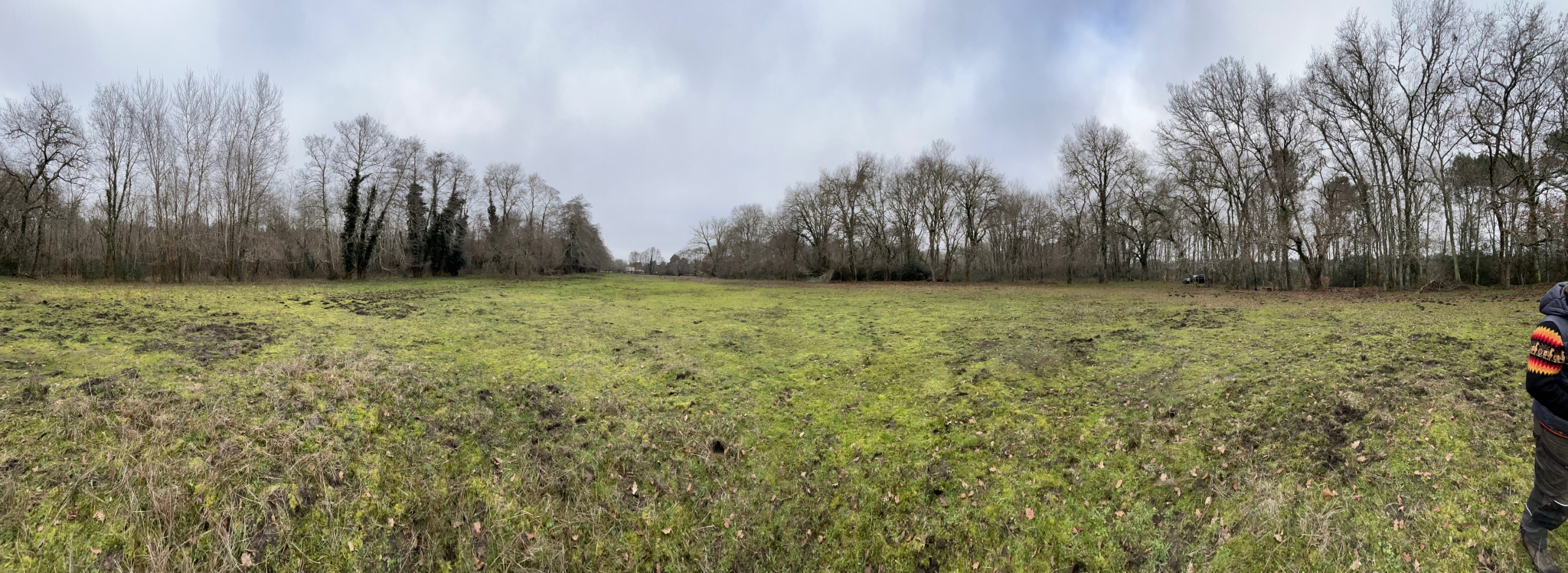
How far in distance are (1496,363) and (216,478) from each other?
1538 cm

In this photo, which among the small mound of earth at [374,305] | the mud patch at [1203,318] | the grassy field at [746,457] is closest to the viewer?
the grassy field at [746,457]

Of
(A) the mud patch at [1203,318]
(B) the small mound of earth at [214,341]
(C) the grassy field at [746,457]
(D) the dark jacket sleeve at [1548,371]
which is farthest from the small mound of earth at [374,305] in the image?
(A) the mud patch at [1203,318]

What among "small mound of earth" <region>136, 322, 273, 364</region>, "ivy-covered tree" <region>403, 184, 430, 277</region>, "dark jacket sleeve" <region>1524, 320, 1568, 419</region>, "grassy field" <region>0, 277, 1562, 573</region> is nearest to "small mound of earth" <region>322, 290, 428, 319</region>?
"small mound of earth" <region>136, 322, 273, 364</region>

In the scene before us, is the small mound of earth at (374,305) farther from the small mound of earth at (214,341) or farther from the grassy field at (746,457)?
the grassy field at (746,457)

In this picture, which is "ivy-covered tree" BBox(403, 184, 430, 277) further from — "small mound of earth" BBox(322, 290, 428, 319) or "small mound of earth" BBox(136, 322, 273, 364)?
"small mound of earth" BBox(136, 322, 273, 364)

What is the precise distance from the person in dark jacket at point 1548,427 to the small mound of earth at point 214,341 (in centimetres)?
1344

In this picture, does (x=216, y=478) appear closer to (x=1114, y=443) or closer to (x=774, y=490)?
(x=774, y=490)

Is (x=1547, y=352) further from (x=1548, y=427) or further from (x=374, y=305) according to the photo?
(x=374, y=305)

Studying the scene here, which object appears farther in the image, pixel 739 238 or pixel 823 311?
pixel 739 238

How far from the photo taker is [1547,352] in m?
3.22

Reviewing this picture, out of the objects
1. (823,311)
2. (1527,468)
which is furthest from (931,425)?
(823,311)

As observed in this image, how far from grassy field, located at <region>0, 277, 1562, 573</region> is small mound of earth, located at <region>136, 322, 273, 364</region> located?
0.08m

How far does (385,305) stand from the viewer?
15.9 meters

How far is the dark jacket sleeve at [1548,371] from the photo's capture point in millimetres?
3150
